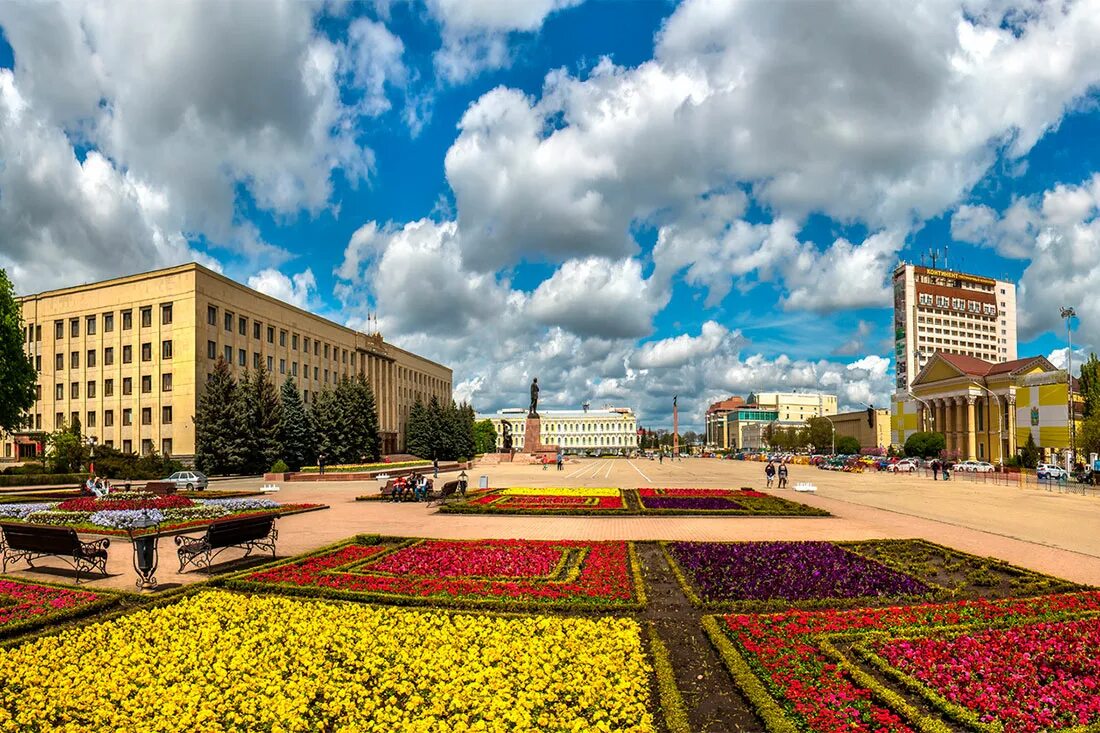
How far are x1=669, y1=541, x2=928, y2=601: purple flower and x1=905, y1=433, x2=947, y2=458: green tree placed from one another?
66.1 meters

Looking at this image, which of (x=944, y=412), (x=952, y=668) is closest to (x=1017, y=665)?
(x=952, y=668)

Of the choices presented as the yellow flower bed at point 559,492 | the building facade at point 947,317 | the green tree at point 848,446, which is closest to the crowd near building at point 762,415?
the building facade at point 947,317

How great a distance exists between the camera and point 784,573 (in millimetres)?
11188

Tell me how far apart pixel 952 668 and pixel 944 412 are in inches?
3600

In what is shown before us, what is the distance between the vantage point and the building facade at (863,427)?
114 m

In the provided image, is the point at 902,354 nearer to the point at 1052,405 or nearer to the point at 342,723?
the point at 1052,405

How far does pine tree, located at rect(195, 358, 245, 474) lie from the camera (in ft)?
146

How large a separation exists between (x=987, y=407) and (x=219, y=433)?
82084mm

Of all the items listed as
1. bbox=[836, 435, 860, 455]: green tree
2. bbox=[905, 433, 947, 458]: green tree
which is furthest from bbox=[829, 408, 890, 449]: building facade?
bbox=[905, 433, 947, 458]: green tree

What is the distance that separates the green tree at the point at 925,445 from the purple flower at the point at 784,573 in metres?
66.1

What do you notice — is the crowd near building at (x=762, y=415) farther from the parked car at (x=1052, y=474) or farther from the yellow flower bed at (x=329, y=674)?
the yellow flower bed at (x=329, y=674)

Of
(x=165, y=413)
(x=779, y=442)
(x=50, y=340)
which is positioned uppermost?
(x=50, y=340)

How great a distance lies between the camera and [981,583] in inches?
429

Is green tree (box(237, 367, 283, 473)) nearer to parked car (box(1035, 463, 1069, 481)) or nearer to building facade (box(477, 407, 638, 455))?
parked car (box(1035, 463, 1069, 481))
